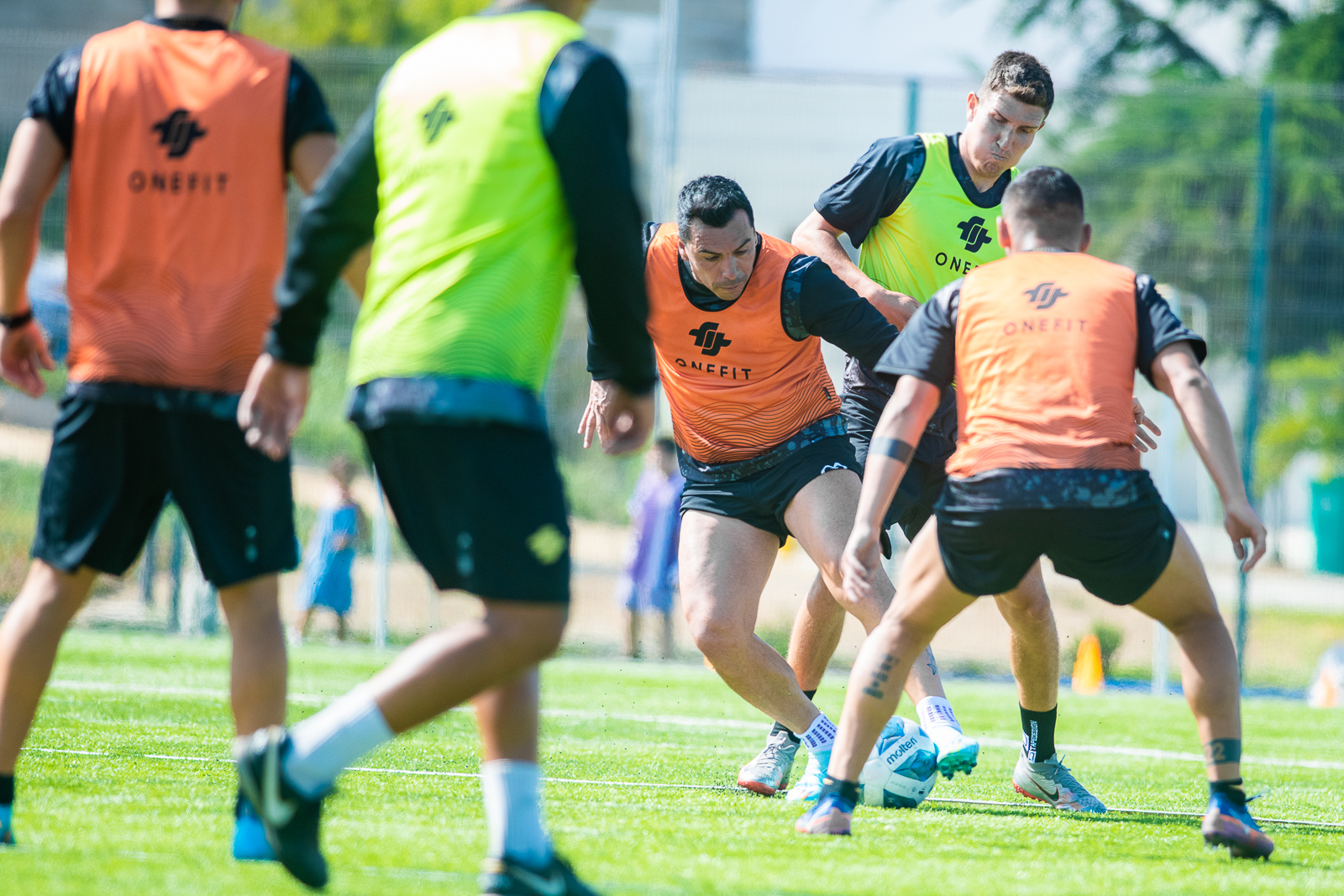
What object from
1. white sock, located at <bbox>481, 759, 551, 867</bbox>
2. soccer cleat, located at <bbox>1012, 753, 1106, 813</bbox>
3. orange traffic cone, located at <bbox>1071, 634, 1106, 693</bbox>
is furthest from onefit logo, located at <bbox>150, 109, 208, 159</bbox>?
orange traffic cone, located at <bbox>1071, 634, 1106, 693</bbox>

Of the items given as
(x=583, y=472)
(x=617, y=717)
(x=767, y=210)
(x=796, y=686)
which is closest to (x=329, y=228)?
(x=796, y=686)

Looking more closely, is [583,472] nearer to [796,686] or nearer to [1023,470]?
[796,686]

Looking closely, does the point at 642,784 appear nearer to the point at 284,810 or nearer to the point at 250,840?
the point at 250,840

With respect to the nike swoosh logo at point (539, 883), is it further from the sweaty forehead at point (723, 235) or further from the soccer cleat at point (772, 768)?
the sweaty forehead at point (723, 235)

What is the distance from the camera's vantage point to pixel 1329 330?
1406cm

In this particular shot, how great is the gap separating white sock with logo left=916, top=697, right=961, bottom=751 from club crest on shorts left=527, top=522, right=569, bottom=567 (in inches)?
86.5

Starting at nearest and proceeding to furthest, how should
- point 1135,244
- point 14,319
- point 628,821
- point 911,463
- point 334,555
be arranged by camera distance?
point 14,319 < point 628,821 < point 911,463 < point 334,555 < point 1135,244

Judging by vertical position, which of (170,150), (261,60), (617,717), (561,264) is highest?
(261,60)

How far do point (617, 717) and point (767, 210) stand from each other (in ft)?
23.3

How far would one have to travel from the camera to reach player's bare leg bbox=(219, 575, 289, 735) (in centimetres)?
336

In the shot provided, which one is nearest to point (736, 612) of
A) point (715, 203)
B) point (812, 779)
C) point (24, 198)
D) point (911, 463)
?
point (812, 779)

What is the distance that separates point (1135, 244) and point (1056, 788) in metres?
Answer: 12.7

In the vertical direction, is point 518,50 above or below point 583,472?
above

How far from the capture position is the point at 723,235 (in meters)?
4.82
